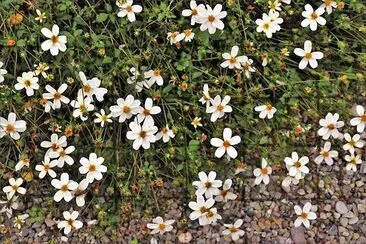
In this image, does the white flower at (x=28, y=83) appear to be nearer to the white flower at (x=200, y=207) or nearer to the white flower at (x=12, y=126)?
the white flower at (x=12, y=126)

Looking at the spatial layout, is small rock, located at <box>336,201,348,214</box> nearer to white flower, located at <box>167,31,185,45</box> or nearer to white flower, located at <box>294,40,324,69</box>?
white flower, located at <box>294,40,324,69</box>

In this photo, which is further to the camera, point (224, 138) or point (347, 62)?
point (347, 62)

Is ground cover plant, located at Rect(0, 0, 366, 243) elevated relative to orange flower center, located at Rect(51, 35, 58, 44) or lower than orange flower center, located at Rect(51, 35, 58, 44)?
lower

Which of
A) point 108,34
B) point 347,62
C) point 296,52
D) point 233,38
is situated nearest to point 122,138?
point 108,34

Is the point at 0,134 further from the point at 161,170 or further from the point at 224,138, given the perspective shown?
the point at 224,138

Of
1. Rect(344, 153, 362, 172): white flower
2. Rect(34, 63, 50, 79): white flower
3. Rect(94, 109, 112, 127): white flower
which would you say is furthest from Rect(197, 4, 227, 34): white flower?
Rect(344, 153, 362, 172): white flower

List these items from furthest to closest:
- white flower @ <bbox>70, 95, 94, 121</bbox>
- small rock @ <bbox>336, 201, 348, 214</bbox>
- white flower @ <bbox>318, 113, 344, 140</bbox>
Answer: small rock @ <bbox>336, 201, 348, 214</bbox>, white flower @ <bbox>318, 113, 344, 140</bbox>, white flower @ <bbox>70, 95, 94, 121</bbox>
